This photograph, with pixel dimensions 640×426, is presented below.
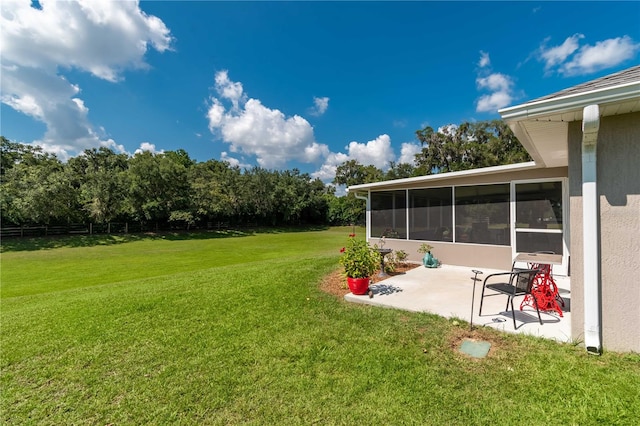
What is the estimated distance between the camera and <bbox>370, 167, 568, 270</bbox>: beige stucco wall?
5887 mm

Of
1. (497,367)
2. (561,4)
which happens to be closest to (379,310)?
(497,367)

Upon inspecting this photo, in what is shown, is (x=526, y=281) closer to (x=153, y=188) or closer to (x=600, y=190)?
(x=600, y=190)

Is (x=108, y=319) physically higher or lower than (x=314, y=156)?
lower

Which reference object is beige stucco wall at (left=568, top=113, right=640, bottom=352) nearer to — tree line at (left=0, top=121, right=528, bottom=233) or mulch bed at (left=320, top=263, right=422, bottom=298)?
mulch bed at (left=320, top=263, right=422, bottom=298)

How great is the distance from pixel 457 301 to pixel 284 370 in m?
3.06

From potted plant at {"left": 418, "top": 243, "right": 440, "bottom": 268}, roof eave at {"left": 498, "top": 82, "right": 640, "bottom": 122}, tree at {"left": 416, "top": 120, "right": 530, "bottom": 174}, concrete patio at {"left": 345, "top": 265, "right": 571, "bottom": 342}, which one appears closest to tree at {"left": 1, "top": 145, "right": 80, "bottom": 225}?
concrete patio at {"left": 345, "top": 265, "right": 571, "bottom": 342}

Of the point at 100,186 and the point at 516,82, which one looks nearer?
the point at 516,82

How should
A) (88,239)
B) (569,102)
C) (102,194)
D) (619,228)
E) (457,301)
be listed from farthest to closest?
(102,194), (88,239), (457,301), (619,228), (569,102)

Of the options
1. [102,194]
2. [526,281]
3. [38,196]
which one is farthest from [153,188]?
[526,281]

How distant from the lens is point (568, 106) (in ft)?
8.09

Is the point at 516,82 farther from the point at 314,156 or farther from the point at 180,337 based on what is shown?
the point at 180,337

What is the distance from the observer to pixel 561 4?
7398 mm

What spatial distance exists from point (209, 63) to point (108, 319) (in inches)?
450

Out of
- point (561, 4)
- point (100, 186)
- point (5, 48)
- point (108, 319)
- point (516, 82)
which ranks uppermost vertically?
point (516, 82)
